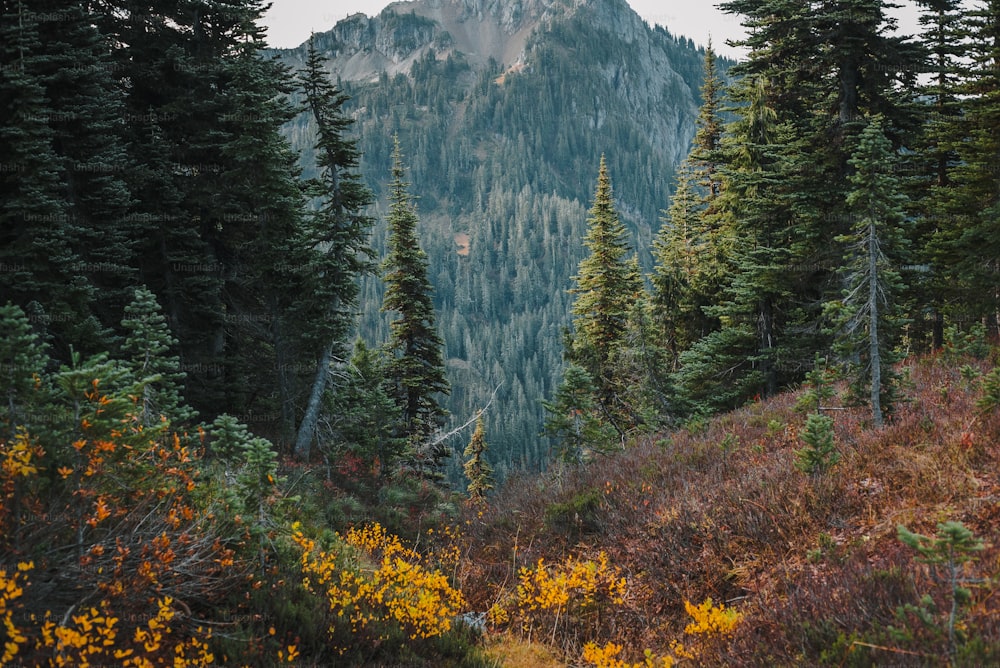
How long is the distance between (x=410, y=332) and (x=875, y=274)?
17.6m

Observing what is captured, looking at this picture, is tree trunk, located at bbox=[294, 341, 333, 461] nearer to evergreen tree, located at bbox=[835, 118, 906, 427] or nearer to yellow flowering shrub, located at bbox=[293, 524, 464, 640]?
yellow flowering shrub, located at bbox=[293, 524, 464, 640]

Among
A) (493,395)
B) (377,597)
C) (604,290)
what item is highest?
(604,290)

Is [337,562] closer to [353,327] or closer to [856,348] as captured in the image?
[856,348]

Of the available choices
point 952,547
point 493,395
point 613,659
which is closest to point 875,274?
point 952,547

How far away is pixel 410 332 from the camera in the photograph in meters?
23.2

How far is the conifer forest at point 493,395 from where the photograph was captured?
464cm

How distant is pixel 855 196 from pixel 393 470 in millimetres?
13591

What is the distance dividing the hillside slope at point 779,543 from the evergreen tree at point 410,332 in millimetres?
12583

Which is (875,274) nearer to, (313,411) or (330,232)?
(330,232)

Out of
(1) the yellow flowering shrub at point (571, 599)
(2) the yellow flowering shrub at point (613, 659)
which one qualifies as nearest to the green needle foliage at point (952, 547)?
(2) the yellow flowering shrub at point (613, 659)

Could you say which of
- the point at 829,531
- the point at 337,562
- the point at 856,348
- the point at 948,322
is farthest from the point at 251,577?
the point at 948,322

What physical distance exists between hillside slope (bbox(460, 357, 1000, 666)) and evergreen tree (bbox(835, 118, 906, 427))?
2.92 ft

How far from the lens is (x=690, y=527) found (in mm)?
7613

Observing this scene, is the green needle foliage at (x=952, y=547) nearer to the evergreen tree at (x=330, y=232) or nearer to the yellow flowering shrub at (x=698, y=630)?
the yellow flowering shrub at (x=698, y=630)
